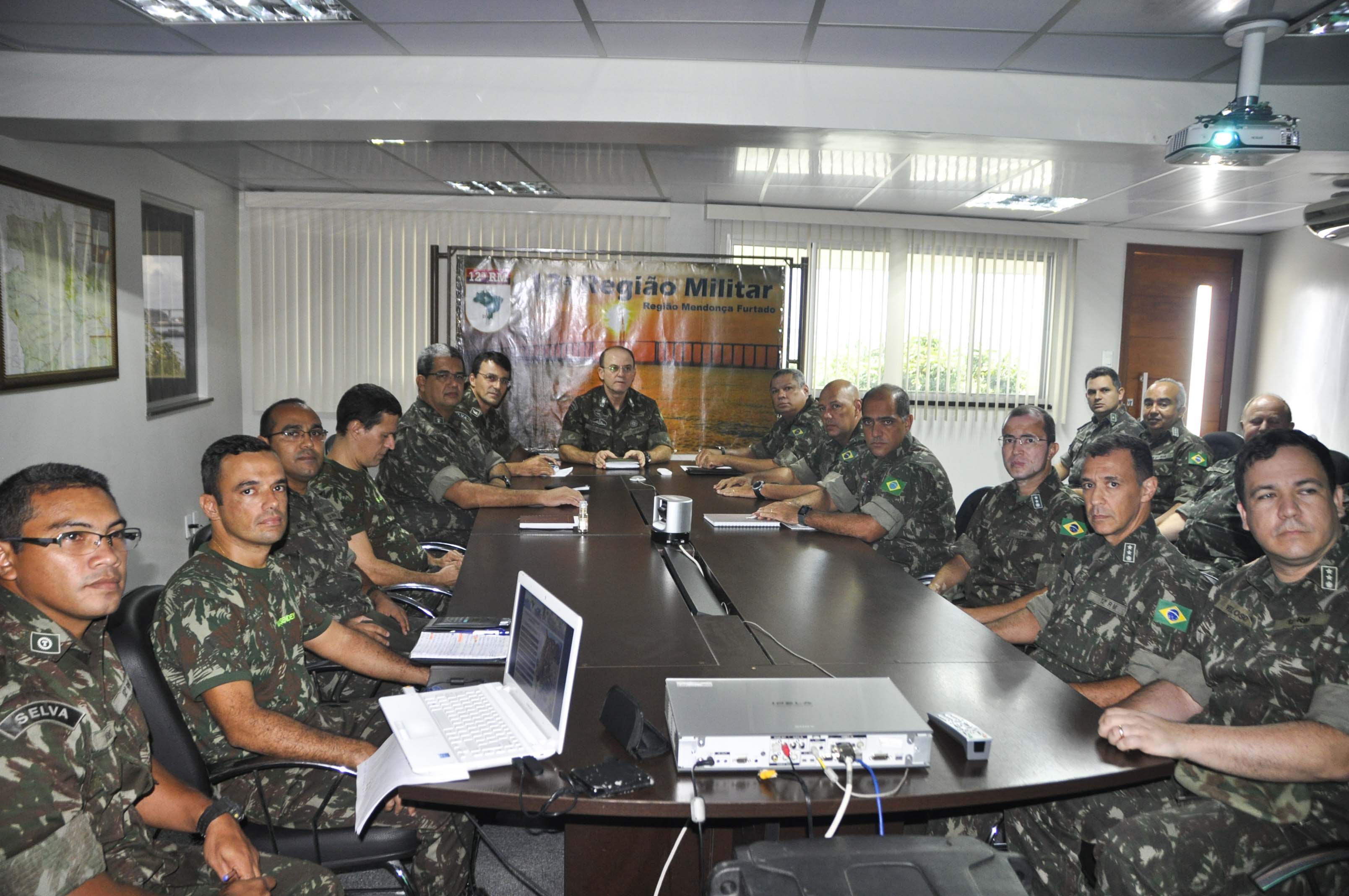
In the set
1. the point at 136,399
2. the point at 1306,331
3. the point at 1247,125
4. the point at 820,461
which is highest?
the point at 1247,125

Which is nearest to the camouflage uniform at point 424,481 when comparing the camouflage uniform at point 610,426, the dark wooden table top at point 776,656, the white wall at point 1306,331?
the dark wooden table top at point 776,656

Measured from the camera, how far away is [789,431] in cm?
563

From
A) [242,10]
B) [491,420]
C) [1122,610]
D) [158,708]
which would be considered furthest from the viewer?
[491,420]

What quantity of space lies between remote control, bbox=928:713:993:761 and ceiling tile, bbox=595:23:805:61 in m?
2.75

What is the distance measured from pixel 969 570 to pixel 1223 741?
1824 millimetres

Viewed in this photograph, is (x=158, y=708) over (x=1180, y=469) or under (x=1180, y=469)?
under

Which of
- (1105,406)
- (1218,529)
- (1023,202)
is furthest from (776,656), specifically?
(1023,202)

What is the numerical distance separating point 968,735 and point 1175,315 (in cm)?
754

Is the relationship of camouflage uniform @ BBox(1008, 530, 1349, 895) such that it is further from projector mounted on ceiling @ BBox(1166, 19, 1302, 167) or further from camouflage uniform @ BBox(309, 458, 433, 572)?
camouflage uniform @ BBox(309, 458, 433, 572)

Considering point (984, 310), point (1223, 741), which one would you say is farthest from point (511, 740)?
point (984, 310)

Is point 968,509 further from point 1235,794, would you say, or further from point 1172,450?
point 1235,794

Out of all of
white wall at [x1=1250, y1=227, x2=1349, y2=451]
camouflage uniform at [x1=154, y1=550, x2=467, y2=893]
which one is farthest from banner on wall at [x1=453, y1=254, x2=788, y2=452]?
camouflage uniform at [x1=154, y1=550, x2=467, y2=893]

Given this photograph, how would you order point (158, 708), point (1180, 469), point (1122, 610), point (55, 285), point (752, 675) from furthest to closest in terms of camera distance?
1. point (1180, 469)
2. point (55, 285)
3. point (1122, 610)
4. point (752, 675)
5. point (158, 708)

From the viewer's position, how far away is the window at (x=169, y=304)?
18.1 ft
